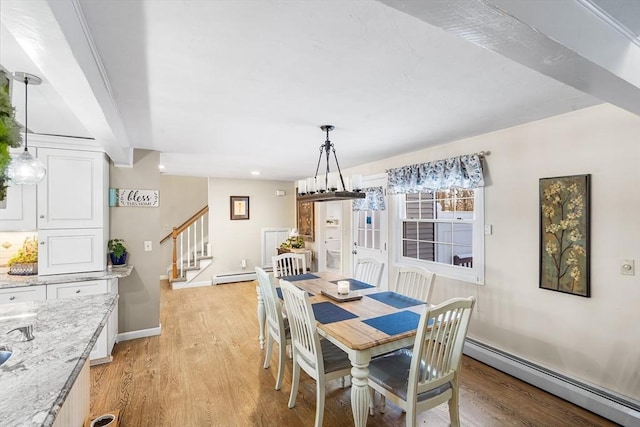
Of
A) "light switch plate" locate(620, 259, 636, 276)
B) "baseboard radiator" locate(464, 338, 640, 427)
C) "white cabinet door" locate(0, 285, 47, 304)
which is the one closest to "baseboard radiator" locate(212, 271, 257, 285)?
"white cabinet door" locate(0, 285, 47, 304)

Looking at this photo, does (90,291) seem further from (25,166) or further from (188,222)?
(188,222)

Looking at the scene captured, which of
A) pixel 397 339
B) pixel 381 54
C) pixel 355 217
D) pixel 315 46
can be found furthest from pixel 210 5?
→ pixel 355 217

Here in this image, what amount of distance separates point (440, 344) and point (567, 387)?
156 cm

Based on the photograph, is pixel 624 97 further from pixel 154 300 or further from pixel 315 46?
pixel 154 300

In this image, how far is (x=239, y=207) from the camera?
6.69 m

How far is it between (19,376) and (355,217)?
451 centimetres

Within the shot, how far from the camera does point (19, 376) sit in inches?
43.3

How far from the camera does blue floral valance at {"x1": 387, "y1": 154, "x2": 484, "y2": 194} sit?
3112 millimetres

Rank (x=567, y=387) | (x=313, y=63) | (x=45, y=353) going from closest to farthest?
(x=45, y=353) < (x=313, y=63) < (x=567, y=387)

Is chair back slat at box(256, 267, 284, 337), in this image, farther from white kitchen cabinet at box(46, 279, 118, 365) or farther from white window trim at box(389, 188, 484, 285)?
white window trim at box(389, 188, 484, 285)

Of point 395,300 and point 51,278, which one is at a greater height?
point 51,278

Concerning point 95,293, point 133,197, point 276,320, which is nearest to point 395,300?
point 276,320

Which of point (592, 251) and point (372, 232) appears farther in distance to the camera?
point (372, 232)

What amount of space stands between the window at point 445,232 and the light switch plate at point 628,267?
1.08 m
